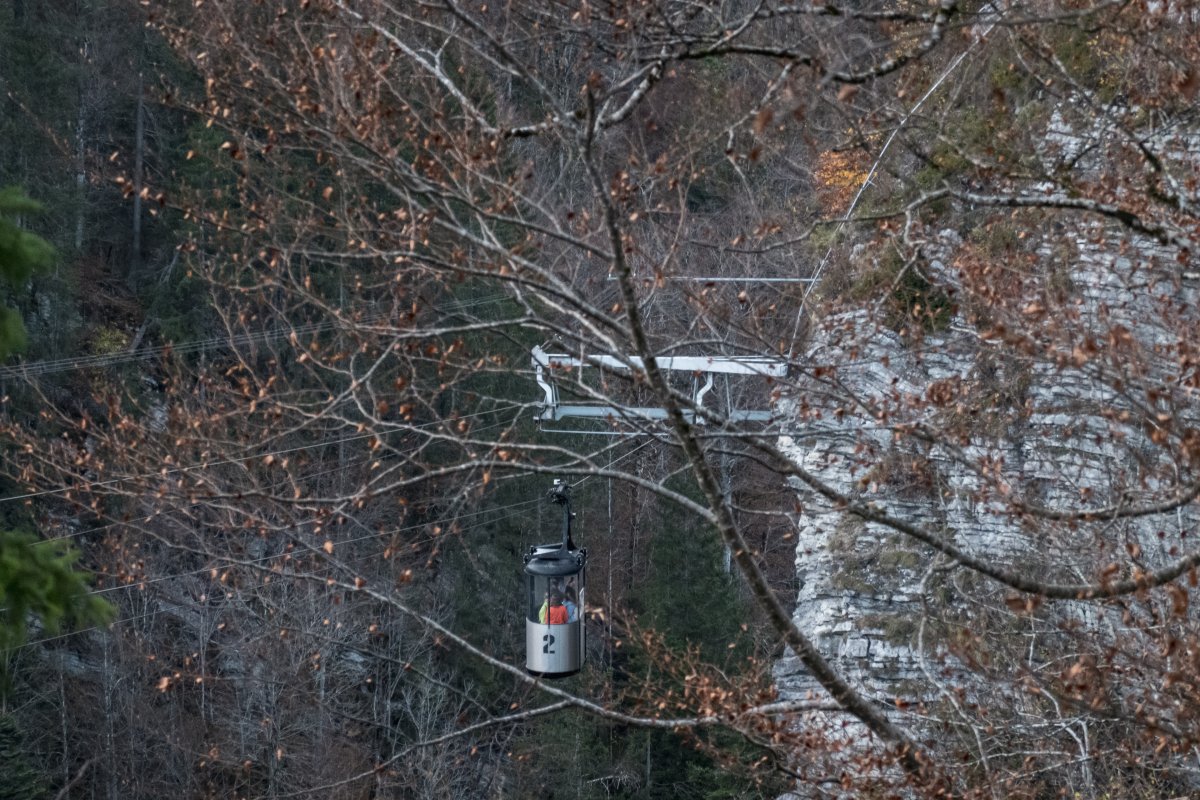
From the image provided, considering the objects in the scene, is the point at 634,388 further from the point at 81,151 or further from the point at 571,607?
the point at 81,151

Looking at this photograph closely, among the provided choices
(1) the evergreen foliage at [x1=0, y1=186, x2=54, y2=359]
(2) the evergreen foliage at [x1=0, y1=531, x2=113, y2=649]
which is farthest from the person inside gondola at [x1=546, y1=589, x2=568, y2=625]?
(1) the evergreen foliage at [x1=0, y1=186, x2=54, y2=359]

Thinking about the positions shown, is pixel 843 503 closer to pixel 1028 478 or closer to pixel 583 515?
pixel 1028 478

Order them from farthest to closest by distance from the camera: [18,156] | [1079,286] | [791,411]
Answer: [18,156], [791,411], [1079,286]

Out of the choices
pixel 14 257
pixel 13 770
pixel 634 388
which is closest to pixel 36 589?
pixel 14 257

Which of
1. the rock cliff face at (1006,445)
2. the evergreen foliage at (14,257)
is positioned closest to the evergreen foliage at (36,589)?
the evergreen foliage at (14,257)

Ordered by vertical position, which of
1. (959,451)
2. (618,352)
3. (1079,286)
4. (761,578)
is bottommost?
(761,578)

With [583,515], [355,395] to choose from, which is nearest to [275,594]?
[583,515]

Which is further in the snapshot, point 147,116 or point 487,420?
point 147,116
